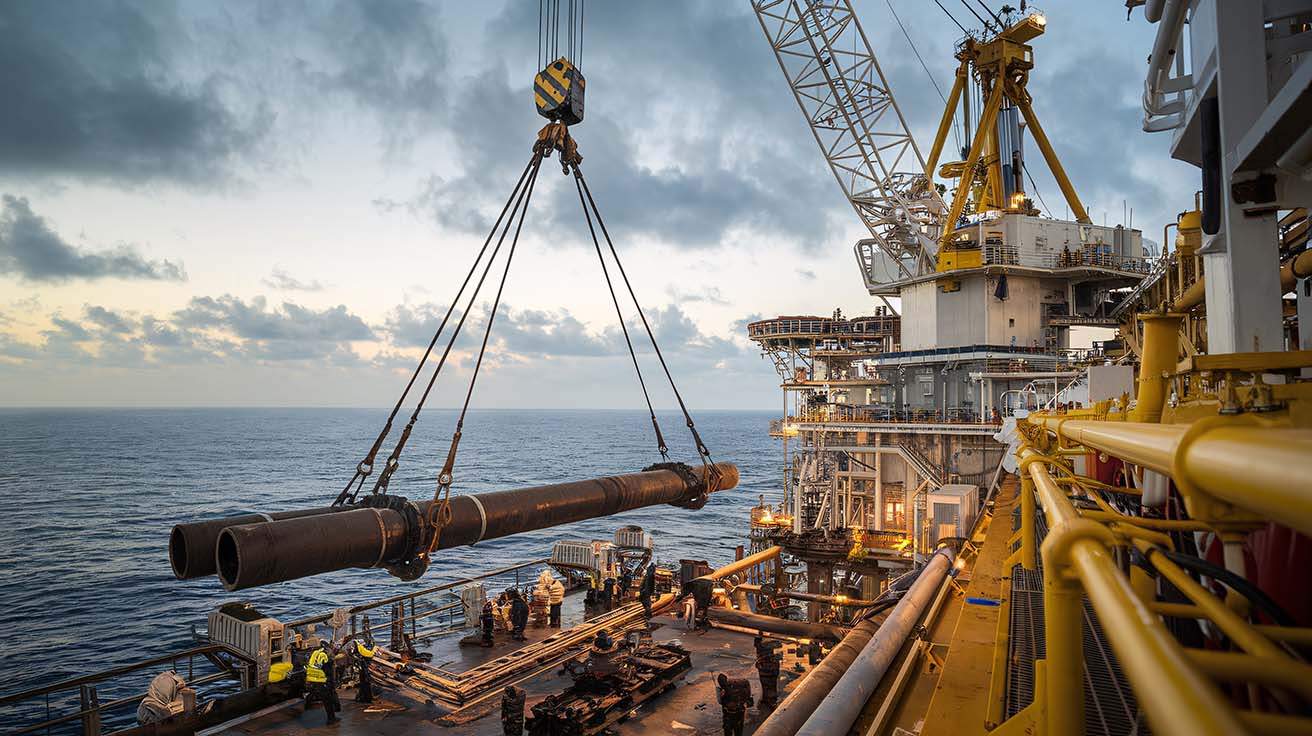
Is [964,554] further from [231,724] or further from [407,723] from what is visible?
[231,724]

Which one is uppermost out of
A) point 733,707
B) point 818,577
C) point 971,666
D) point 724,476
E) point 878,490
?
point 724,476

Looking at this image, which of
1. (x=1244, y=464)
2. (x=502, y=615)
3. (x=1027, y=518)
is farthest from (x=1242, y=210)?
(x=502, y=615)

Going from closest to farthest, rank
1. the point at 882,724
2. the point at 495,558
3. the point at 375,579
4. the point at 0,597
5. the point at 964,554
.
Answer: the point at 882,724 < the point at 964,554 < the point at 0,597 < the point at 375,579 < the point at 495,558

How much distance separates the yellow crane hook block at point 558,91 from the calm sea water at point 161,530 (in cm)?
2894

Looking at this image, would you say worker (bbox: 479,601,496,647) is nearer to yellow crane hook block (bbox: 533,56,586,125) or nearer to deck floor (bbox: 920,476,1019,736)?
deck floor (bbox: 920,476,1019,736)

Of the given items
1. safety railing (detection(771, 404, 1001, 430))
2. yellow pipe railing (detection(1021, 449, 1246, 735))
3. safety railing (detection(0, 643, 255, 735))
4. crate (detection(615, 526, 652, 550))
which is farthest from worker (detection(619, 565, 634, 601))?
yellow pipe railing (detection(1021, 449, 1246, 735))

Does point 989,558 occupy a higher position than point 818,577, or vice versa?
point 989,558

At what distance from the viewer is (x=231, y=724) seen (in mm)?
12953

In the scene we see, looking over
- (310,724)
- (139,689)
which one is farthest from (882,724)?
(139,689)

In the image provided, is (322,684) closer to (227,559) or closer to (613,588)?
(227,559)

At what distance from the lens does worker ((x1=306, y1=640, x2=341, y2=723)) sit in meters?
13.2

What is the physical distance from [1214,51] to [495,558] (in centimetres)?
4874

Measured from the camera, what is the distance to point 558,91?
1161cm

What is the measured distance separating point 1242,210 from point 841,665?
8.42 m
